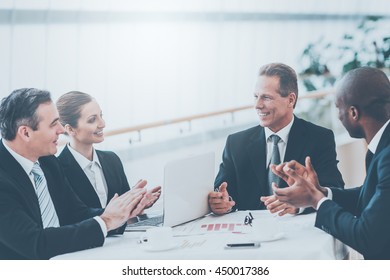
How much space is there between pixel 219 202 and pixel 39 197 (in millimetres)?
679

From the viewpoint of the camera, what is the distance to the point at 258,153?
2.41 m

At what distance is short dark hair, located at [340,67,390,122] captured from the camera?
6.46 feet

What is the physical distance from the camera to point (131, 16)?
2.43m

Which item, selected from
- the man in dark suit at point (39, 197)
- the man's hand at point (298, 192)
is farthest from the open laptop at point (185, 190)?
the man's hand at point (298, 192)

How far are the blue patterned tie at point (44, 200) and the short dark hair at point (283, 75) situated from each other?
38.6 inches

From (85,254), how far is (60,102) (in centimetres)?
71

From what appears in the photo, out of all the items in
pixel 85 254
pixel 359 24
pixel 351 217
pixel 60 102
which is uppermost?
pixel 359 24

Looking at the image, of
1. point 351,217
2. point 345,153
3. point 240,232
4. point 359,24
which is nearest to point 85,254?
point 240,232

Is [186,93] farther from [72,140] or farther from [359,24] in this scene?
[359,24]

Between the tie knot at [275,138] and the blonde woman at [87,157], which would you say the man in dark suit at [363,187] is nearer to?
the tie knot at [275,138]

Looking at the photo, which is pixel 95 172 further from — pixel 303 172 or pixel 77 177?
pixel 303 172

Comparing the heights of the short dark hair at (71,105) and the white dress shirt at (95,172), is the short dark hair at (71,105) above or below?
above

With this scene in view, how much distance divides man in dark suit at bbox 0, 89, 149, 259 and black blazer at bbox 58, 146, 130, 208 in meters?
0.06

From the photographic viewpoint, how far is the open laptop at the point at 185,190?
2.02 meters
